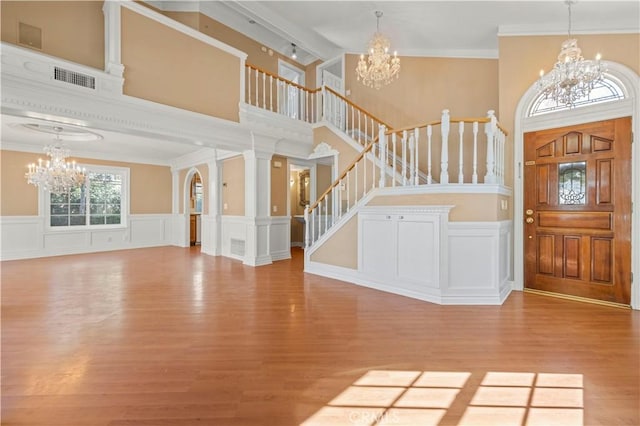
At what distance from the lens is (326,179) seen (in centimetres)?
873

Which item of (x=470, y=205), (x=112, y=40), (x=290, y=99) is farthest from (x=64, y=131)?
(x=470, y=205)

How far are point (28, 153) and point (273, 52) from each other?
22.2 feet

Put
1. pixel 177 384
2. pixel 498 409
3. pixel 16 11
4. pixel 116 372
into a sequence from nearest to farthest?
pixel 498 409, pixel 177 384, pixel 116 372, pixel 16 11

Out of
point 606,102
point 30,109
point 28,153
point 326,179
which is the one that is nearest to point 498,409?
point 606,102

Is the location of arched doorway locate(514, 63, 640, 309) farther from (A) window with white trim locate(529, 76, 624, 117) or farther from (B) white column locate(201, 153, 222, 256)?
(B) white column locate(201, 153, 222, 256)

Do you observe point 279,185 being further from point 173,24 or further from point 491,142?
point 491,142

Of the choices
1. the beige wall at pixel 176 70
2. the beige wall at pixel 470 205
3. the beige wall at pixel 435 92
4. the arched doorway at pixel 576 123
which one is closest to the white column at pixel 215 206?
the beige wall at pixel 176 70

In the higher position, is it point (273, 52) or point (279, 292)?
point (273, 52)

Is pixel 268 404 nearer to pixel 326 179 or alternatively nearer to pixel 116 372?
pixel 116 372

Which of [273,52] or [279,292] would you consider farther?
[273,52]

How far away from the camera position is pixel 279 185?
23.2 feet

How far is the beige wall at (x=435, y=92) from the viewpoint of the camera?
6.29 metres

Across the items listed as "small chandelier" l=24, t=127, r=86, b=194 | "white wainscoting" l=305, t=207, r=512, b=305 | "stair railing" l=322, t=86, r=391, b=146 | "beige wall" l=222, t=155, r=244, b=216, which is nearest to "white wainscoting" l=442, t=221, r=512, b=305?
"white wainscoting" l=305, t=207, r=512, b=305

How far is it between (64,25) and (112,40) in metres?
0.53
